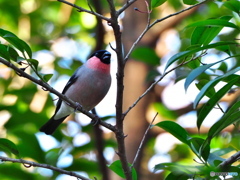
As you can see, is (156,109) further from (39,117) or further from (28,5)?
(28,5)

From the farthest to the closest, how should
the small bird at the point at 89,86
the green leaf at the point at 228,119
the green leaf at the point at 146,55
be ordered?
1. the green leaf at the point at 146,55
2. the small bird at the point at 89,86
3. the green leaf at the point at 228,119

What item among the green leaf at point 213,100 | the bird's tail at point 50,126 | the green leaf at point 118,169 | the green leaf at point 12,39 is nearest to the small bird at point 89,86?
the bird's tail at point 50,126

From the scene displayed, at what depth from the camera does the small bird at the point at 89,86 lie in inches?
158

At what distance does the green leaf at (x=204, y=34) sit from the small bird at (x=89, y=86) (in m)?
1.67

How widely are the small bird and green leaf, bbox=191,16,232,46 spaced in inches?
65.7

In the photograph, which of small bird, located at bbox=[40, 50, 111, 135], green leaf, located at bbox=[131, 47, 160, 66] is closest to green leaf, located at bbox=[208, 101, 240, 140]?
small bird, located at bbox=[40, 50, 111, 135]

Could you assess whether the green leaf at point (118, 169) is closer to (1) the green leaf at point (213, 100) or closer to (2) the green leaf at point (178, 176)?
(2) the green leaf at point (178, 176)

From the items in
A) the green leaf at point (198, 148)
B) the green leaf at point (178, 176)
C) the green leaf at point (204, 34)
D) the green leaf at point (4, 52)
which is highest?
the green leaf at point (204, 34)

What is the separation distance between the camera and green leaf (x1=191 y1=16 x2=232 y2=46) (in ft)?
8.00

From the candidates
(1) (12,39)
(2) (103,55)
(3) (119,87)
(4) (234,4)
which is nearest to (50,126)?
(2) (103,55)

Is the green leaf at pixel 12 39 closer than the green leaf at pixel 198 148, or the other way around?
the green leaf at pixel 198 148

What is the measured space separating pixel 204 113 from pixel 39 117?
7.89ft

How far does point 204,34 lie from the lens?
2463 mm

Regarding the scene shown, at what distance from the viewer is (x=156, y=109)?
4789mm
